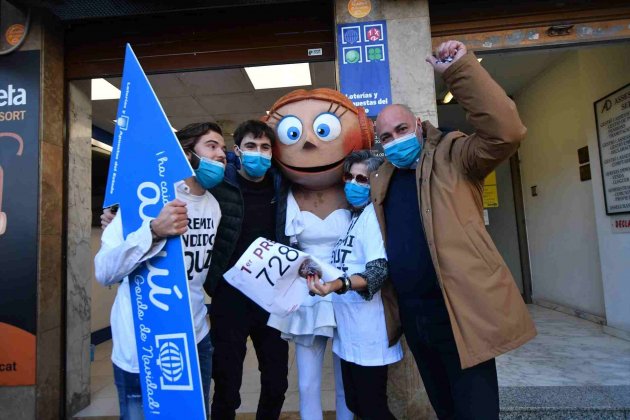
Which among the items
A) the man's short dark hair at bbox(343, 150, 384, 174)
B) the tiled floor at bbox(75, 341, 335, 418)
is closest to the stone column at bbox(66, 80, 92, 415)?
the tiled floor at bbox(75, 341, 335, 418)

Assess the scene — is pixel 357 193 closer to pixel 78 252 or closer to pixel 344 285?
pixel 344 285

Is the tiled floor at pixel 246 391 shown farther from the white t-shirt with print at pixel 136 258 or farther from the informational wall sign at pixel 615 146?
the informational wall sign at pixel 615 146

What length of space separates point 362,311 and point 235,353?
0.79 meters

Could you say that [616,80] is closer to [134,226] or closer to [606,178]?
[606,178]

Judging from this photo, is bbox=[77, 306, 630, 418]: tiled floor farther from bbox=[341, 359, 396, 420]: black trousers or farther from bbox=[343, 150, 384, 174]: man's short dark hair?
bbox=[343, 150, 384, 174]: man's short dark hair

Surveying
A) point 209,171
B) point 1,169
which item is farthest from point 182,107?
point 209,171

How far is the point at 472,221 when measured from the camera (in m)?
1.77

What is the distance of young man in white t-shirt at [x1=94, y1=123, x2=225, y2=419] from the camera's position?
63.9 inches

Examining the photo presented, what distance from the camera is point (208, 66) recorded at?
354cm

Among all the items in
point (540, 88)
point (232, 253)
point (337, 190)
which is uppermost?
point (540, 88)

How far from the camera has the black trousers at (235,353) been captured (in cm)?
228

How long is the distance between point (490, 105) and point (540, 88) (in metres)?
5.28

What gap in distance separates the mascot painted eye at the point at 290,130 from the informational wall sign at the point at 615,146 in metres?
3.72

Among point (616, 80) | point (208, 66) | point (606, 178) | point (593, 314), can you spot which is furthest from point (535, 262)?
point (208, 66)
